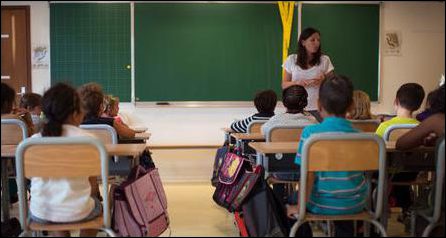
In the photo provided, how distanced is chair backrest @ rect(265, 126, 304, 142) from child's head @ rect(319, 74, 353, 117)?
1.97 ft

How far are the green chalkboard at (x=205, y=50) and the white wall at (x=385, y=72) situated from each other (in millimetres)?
223

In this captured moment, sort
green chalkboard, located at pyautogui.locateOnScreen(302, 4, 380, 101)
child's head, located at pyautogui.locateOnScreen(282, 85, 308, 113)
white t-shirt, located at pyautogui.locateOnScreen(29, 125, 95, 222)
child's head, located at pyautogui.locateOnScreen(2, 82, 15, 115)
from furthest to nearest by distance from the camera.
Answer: green chalkboard, located at pyautogui.locateOnScreen(302, 4, 380, 101) < child's head, located at pyautogui.locateOnScreen(282, 85, 308, 113) < child's head, located at pyautogui.locateOnScreen(2, 82, 15, 115) < white t-shirt, located at pyautogui.locateOnScreen(29, 125, 95, 222)

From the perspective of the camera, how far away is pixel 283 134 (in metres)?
2.77

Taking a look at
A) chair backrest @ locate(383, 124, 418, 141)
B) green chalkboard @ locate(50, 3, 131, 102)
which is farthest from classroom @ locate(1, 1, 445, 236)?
chair backrest @ locate(383, 124, 418, 141)

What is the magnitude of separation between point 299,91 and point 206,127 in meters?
3.17

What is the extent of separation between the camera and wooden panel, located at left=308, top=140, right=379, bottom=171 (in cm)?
191

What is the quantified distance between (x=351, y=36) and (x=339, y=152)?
4.54 metres

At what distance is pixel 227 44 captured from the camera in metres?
6.02

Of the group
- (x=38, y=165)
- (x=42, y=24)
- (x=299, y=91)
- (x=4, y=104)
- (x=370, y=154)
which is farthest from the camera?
(x=42, y=24)

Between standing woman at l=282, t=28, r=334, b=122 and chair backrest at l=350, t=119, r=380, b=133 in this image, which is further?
standing woman at l=282, t=28, r=334, b=122

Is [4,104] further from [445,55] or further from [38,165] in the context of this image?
[445,55]

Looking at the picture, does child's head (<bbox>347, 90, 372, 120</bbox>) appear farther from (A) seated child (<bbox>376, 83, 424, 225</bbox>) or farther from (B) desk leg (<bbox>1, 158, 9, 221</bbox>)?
(B) desk leg (<bbox>1, 158, 9, 221</bbox>)

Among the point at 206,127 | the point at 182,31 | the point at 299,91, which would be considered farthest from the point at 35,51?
the point at 299,91

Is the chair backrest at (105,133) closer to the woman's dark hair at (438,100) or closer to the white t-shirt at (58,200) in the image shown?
the white t-shirt at (58,200)
